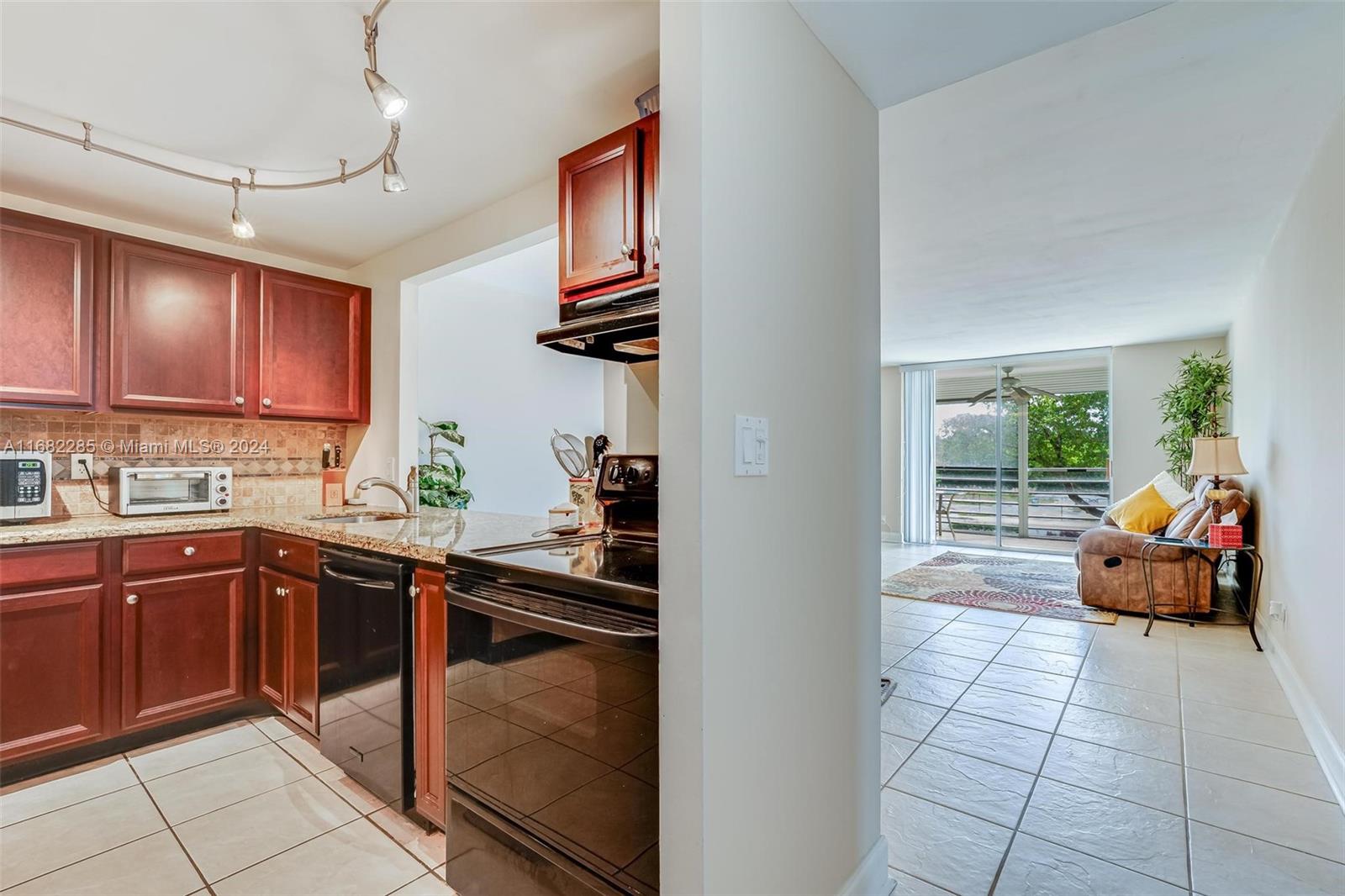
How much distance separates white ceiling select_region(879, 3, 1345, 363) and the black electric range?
1978mm

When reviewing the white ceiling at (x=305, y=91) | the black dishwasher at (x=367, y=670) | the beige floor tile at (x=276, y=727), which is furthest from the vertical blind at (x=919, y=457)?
the black dishwasher at (x=367, y=670)

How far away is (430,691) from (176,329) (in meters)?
2.31

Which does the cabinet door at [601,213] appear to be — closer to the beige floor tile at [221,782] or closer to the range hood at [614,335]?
the range hood at [614,335]

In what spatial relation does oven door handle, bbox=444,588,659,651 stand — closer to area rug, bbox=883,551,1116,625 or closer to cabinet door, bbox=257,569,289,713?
cabinet door, bbox=257,569,289,713

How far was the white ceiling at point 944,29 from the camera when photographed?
4.41ft

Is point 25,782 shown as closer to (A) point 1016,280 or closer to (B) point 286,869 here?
(B) point 286,869

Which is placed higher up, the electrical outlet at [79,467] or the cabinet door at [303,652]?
the electrical outlet at [79,467]

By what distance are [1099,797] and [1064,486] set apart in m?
6.05

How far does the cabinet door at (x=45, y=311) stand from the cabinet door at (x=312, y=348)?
2.21 ft

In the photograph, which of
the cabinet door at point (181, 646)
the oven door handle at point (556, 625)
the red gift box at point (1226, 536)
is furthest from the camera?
the red gift box at point (1226, 536)

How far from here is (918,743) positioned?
101 inches

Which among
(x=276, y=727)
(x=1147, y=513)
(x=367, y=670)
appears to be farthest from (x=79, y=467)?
(x=1147, y=513)

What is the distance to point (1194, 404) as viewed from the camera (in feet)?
18.6

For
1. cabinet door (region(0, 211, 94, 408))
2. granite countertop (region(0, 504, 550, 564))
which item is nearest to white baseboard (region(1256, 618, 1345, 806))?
granite countertop (region(0, 504, 550, 564))
